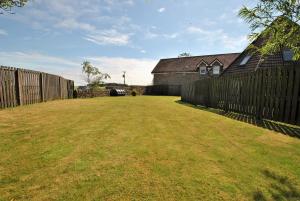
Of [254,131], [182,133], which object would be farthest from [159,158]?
[254,131]

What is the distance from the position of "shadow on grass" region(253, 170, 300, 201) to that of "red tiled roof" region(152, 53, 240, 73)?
39916 mm

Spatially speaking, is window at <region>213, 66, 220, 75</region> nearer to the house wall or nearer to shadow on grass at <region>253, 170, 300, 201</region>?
the house wall

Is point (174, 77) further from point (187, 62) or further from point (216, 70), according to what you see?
point (216, 70)

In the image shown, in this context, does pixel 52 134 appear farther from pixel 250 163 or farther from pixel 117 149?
pixel 250 163

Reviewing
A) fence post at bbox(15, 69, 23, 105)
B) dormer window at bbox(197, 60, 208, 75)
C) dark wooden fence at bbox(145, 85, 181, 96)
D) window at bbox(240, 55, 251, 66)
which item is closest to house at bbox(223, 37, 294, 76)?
window at bbox(240, 55, 251, 66)

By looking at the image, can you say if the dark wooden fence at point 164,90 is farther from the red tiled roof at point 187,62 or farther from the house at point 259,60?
the house at point 259,60

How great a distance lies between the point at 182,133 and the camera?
245 inches

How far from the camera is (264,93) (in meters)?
8.31

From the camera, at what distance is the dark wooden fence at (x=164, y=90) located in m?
40.9

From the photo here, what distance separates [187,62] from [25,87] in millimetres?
37143

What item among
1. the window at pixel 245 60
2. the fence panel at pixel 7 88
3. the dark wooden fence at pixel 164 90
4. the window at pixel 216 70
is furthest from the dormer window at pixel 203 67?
the fence panel at pixel 7 88

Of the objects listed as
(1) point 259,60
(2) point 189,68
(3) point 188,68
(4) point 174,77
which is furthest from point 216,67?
(1) point 259,60

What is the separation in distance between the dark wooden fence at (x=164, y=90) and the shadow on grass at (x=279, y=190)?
1466 inches

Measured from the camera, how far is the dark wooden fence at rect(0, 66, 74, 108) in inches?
444
